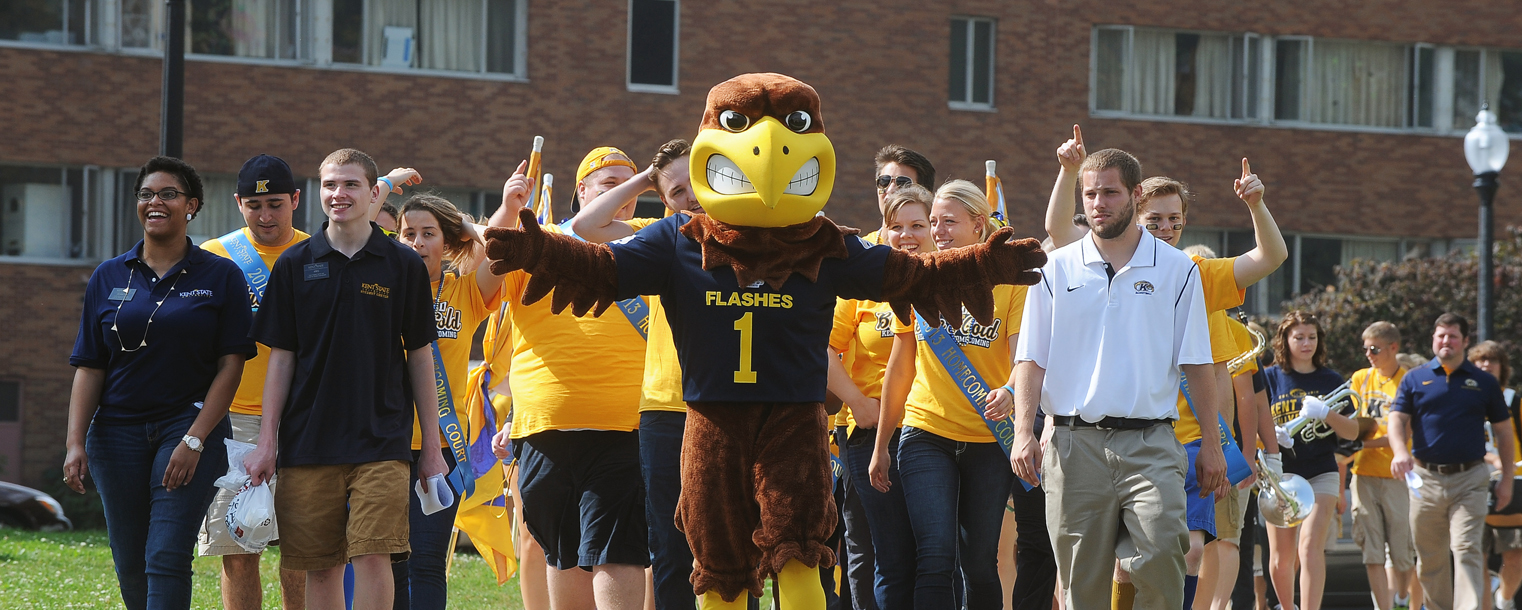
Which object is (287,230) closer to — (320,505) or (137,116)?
(320,505)

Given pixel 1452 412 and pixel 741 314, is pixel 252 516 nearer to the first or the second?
pixel 741 314

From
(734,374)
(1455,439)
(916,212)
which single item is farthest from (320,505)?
(1455,439)

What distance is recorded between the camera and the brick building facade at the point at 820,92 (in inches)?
672

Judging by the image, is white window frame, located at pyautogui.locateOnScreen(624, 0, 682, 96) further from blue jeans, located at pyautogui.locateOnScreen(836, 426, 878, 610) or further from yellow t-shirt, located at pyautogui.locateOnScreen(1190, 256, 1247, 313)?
yellow t-shirt, located at pyautogui.locateOnScreen(1190, 256, 1247, 313)

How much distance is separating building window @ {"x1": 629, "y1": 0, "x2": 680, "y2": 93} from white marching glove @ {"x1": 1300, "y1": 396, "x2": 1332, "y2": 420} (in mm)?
11407

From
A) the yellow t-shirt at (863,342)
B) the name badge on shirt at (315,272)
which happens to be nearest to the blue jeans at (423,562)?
the name badge on shirt at (315,272)

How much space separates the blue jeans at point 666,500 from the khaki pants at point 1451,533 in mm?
6371

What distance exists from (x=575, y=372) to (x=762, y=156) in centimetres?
156

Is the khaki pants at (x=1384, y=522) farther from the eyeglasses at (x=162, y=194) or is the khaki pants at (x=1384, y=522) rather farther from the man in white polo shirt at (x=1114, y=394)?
the eyeglasses at (x=162, y=194)

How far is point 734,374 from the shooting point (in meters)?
4.18

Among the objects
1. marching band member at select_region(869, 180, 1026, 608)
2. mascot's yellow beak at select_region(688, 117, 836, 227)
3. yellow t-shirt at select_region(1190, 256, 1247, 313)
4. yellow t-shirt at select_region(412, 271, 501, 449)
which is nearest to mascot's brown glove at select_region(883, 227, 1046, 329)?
mascot's yellow beak at select_region(688, 117, 836, 227)

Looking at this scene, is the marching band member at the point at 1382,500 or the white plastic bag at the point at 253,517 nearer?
the white plastic bag at the point at 253,517

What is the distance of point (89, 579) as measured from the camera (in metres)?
9.49

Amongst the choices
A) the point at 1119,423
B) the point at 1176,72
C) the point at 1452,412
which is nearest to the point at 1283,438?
the point at 1452,412
